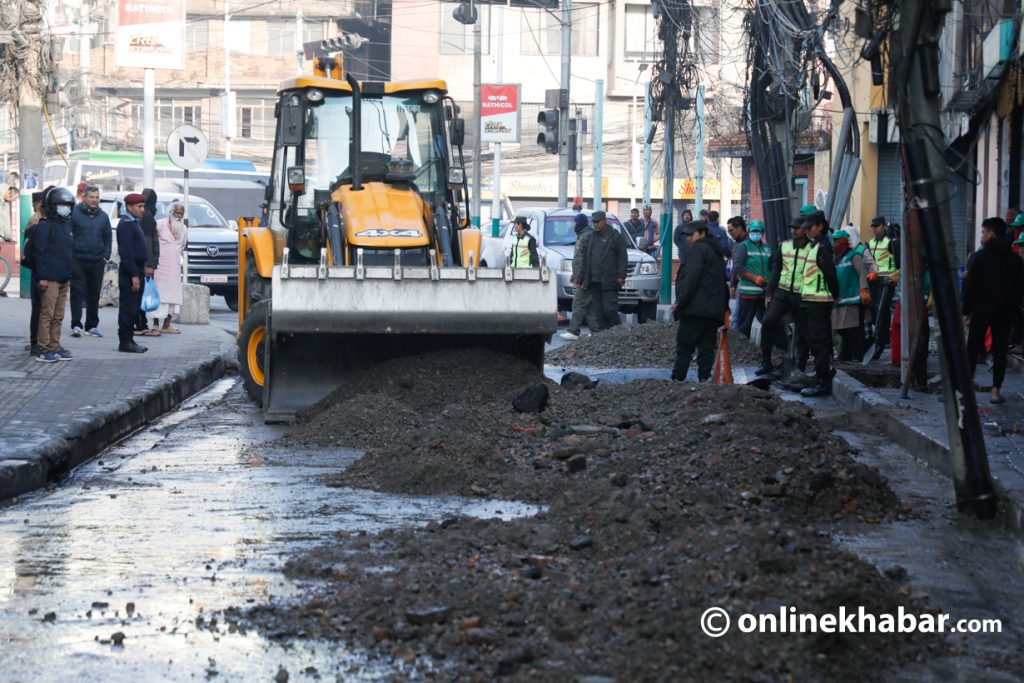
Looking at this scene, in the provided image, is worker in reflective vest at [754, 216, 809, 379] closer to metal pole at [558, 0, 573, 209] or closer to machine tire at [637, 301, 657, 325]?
machine tire at [637, 301, 657, 325]

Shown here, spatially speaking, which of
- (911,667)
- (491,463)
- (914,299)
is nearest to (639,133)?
(914,299)

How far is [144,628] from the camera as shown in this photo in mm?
5719

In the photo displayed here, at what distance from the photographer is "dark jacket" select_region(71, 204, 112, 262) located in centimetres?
1733

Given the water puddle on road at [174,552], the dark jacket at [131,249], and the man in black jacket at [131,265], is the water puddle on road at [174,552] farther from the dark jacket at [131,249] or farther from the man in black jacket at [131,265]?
the dark jacket at [131,249]

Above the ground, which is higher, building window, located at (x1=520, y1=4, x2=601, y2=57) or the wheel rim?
building window, located at (x1=520, y1=4, x2=601, y2=57)

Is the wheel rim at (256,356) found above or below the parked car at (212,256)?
below

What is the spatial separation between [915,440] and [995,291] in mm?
2880

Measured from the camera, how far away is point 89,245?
57.2 feet

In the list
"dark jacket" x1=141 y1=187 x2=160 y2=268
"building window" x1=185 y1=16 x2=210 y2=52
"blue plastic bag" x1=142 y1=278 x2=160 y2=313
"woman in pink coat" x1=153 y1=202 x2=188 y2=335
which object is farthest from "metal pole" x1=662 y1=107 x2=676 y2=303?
"building window" x1=185 y1=16 x2=210 y2=52

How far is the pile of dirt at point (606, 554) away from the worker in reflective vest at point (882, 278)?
26.0 ft

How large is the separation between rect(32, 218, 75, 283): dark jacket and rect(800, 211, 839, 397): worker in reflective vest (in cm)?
765

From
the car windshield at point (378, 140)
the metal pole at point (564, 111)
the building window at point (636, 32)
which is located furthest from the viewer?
the building window at point (636, 32)

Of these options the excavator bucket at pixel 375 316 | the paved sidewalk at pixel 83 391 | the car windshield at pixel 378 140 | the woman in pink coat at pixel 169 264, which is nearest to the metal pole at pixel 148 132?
the woman in pink coat at pixel 169 264

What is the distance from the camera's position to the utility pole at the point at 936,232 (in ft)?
27.8
